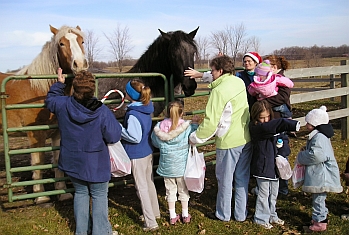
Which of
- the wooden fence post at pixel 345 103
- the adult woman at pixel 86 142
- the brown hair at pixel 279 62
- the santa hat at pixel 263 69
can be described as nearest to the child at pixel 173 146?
the adult woman at pixel 86 142

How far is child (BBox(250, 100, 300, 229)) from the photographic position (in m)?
3.90

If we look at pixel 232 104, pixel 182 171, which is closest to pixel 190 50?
pixel 232 104

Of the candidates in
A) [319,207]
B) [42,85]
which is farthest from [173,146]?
[42,85]

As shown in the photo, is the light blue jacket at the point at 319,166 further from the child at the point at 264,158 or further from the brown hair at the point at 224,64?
the brown hair at the point at 224,64

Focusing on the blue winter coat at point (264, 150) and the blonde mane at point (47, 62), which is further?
the blonde mane at point (47, 62)

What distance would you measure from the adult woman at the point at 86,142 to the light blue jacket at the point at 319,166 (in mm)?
2156

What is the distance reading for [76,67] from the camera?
4418 millimetres

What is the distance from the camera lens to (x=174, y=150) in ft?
13.0

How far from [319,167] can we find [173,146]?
1671 millimetres

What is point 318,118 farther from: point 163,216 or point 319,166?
point 163,216

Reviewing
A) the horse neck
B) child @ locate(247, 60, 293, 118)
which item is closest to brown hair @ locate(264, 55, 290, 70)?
child @ locate(247, 60, 293, 118)

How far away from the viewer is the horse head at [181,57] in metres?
4.90

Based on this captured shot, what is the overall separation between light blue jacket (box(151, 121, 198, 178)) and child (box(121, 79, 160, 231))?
0.55ft

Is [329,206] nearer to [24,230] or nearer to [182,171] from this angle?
[182,171]
